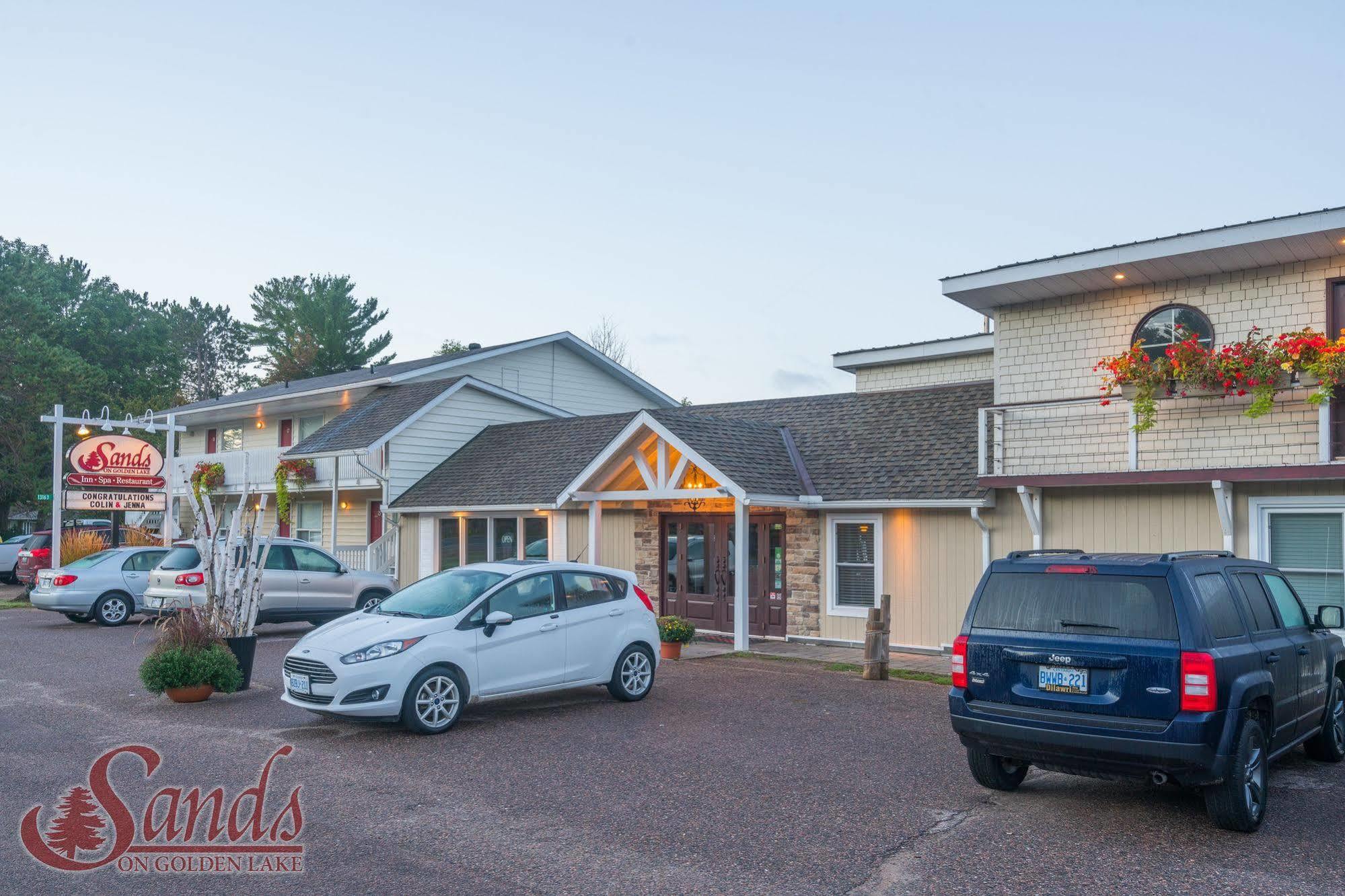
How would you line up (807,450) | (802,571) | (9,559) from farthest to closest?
(9,559)
(807,450)
(802,571)

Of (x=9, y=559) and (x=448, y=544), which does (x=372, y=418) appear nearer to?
(x=448, y=544)

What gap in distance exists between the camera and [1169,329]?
14.1 meters

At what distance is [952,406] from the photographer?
17.8 meters

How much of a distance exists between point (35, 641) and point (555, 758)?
493 inches

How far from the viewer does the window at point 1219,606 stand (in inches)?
265

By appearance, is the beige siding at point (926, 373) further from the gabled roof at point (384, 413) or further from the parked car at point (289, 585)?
the parked car at point (289, 585)

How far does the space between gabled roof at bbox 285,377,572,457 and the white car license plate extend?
19.0 m

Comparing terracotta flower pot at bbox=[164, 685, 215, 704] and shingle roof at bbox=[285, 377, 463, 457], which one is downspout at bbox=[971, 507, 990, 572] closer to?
terracotta flower pot at bbox=[164, 685, 215, 704]

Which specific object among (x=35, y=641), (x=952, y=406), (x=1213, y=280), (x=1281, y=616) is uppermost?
(x=1213, y=280)

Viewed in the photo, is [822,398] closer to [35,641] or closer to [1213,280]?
[1213,280]

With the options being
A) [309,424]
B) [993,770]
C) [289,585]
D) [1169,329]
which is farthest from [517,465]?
[993,770]

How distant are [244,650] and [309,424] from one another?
19458 mm

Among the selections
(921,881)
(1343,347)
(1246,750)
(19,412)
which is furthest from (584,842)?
(19,412)

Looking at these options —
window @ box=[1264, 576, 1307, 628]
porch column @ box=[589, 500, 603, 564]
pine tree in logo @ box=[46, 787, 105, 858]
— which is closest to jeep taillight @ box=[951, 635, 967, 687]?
window @ box=[1264, 576, 1307, 628]
